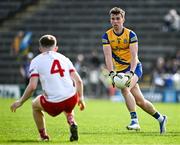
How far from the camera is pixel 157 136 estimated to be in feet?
36.1

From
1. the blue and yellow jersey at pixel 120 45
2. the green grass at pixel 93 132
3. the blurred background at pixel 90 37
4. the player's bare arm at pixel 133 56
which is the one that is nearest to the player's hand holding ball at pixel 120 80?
the player's bare arm at pixel 133 56

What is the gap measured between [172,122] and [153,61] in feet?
56.2

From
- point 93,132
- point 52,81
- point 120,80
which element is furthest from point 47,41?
point 93,132

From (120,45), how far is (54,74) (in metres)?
2.95

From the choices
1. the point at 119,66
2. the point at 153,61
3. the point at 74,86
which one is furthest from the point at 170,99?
the point at 74,86

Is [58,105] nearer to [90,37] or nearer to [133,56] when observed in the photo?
[133,56]

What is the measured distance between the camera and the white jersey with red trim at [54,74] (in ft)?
31.3

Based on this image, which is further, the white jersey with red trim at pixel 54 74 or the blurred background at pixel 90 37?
the blurred background at pixel 90 37

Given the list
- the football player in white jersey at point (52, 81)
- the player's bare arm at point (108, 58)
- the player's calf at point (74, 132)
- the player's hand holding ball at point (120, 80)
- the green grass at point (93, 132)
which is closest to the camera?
the football player in white jersey at point (52, 81)

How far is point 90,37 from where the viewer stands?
3397 cm

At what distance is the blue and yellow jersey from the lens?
39.8 feet

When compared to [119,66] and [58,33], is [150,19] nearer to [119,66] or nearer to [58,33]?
[58,33]

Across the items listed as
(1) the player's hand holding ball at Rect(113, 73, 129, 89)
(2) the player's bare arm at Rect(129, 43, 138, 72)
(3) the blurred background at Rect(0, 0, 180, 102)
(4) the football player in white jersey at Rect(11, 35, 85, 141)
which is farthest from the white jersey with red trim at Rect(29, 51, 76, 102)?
(3) the blurred background at Rect(0, 0, 180, 102)

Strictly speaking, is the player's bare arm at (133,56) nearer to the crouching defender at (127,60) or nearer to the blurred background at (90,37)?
the crouching defender at (127,60)
